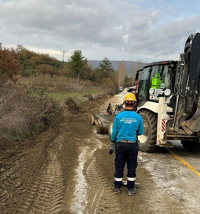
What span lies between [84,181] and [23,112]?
4112mm

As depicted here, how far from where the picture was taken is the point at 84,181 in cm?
445

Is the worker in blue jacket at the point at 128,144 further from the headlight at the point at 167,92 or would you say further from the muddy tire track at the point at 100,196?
the headlight at the point at 167,92

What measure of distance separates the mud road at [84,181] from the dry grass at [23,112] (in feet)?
2.09

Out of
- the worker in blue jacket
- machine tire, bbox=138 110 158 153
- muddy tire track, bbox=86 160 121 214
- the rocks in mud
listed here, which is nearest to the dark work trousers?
the worker in blue jacket

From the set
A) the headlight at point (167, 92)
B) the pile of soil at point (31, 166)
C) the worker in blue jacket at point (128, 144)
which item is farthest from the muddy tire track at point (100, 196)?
the headlight at point (167, 92)

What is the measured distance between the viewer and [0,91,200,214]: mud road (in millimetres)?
3518

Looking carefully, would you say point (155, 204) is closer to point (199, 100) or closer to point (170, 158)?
point (170, 158)

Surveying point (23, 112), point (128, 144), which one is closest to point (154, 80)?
point (128, 144)

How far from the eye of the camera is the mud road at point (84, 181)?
3518 mm

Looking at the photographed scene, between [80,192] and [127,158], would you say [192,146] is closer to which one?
[127,158]

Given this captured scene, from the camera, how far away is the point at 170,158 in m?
6.22

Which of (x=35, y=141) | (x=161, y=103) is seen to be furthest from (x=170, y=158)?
(x=35, y=141)

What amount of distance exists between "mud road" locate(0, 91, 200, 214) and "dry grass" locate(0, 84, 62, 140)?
2.09ft

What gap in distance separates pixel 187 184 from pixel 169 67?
10.9 ft
